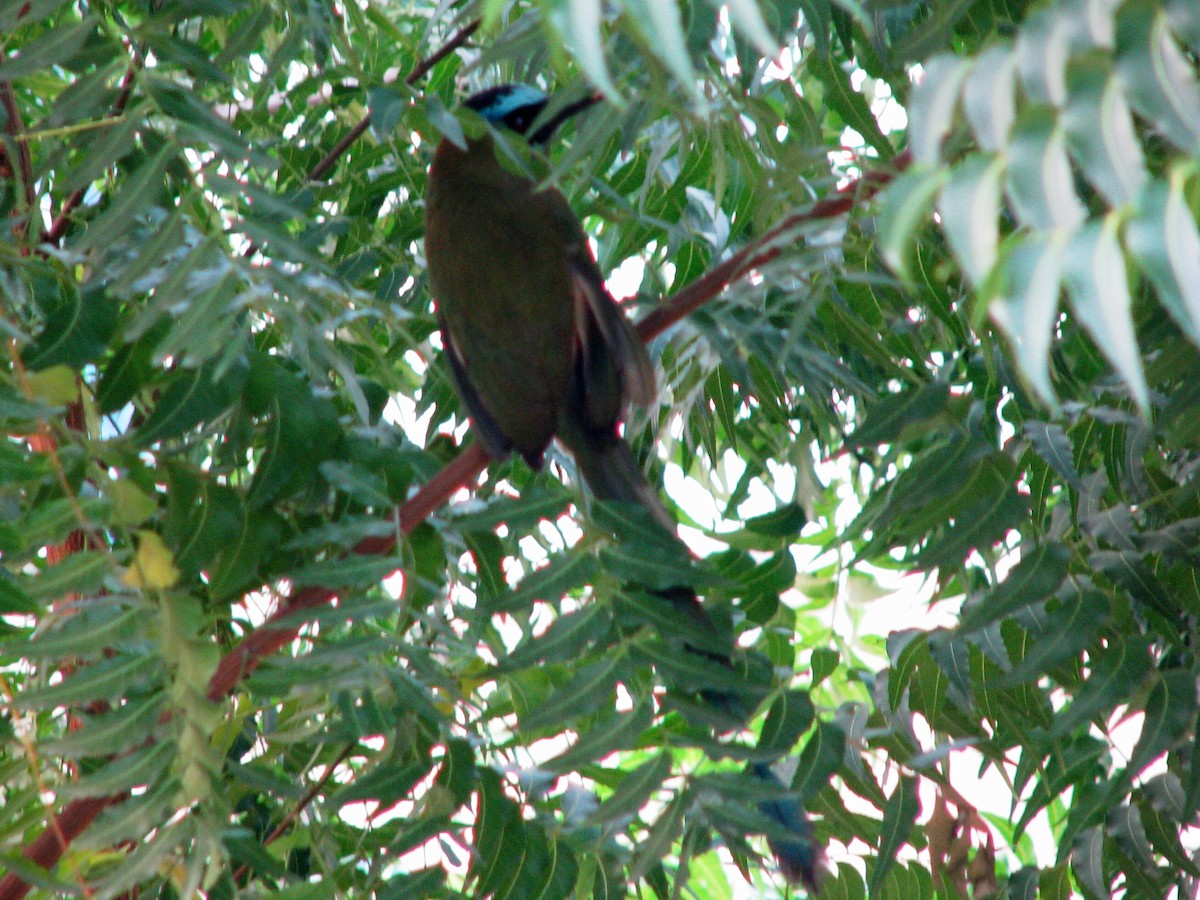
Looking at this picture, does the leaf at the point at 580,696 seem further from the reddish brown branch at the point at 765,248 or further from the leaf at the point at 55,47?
the leaf at the point at 55,47

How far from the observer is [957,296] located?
1.69 m

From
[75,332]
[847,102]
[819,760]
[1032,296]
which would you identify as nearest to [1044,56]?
→ [1032,296]

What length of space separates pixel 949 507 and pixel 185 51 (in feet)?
3.20

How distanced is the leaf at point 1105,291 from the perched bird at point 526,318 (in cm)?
139

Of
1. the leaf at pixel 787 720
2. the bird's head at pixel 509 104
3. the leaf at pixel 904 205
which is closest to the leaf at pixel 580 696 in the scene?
the leaf at pixel 787 720

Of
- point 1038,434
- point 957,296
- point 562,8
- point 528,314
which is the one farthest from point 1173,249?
point 528,314

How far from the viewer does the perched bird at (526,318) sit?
207 centimetres

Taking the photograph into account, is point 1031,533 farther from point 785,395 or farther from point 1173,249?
point 1173,249

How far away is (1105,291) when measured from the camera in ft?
1.93

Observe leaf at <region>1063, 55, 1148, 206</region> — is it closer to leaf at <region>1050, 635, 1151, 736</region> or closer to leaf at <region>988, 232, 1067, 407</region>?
leaf at <region>988, 232, 1067, 407</region>

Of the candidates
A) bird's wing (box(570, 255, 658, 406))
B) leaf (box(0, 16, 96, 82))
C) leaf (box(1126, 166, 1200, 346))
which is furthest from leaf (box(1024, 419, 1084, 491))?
leaf (box(0, 16, 96, 82))

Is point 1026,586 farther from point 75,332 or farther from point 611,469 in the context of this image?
point 75,332

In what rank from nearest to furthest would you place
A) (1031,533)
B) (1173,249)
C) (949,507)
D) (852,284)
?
1. (1173,249)
2. (949,507)
3. (1031,533)
4. (852,284)

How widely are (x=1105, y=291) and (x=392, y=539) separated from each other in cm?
110
